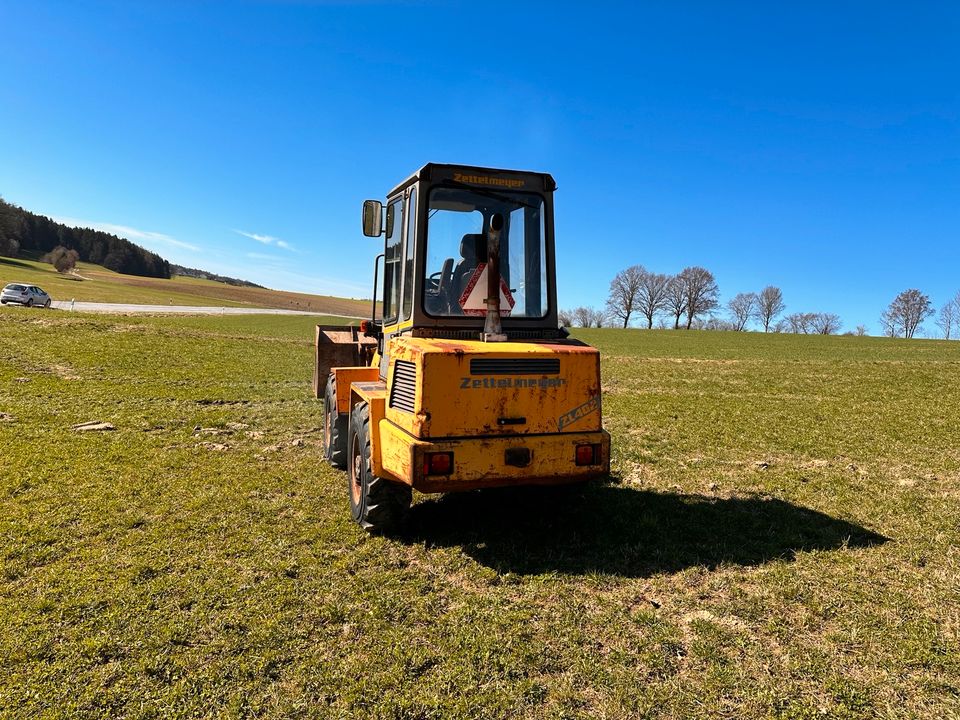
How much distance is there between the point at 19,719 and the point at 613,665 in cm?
307

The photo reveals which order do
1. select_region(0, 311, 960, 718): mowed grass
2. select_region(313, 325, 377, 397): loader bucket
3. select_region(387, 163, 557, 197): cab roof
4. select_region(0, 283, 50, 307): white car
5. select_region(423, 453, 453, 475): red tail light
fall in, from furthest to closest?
1. select_region(0, 283, 50, 307): white car
2. select_region(313, 325, 377, 397): loader bucket
3. select_region(387, 163, 557, 197): cab roof
4. select_region(423, 453, 453, 475): red tail light
5. select_region(0, 311, 960, 718): mowed grass

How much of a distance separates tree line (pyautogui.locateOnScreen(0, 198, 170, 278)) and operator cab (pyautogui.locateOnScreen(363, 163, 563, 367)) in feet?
453

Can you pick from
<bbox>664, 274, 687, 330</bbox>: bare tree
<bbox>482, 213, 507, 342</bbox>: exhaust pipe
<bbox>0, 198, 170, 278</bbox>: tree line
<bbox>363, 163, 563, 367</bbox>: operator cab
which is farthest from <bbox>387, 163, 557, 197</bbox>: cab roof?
<bbox>0, 198, 170, 278</bbox>: tree line

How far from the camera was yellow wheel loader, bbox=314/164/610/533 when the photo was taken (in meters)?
4.68

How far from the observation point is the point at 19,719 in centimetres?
285

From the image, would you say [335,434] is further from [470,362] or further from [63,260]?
[63,260]

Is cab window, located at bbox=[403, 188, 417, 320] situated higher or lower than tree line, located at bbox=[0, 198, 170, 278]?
lower

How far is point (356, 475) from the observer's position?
576cm

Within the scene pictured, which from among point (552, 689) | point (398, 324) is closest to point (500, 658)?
point (552, 689)

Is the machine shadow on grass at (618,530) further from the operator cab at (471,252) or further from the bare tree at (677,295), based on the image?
the bare tree at (677,295)

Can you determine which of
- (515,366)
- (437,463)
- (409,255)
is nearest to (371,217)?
(409,255)

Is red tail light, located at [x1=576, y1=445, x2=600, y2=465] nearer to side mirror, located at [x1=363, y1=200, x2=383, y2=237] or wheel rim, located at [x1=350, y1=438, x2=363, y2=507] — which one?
Answer: wheel rim, located at [x1=350, y1=438, x2=363, y2=507]

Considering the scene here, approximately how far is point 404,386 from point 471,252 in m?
1.55

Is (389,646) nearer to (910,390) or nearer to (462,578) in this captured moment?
(462,578)
